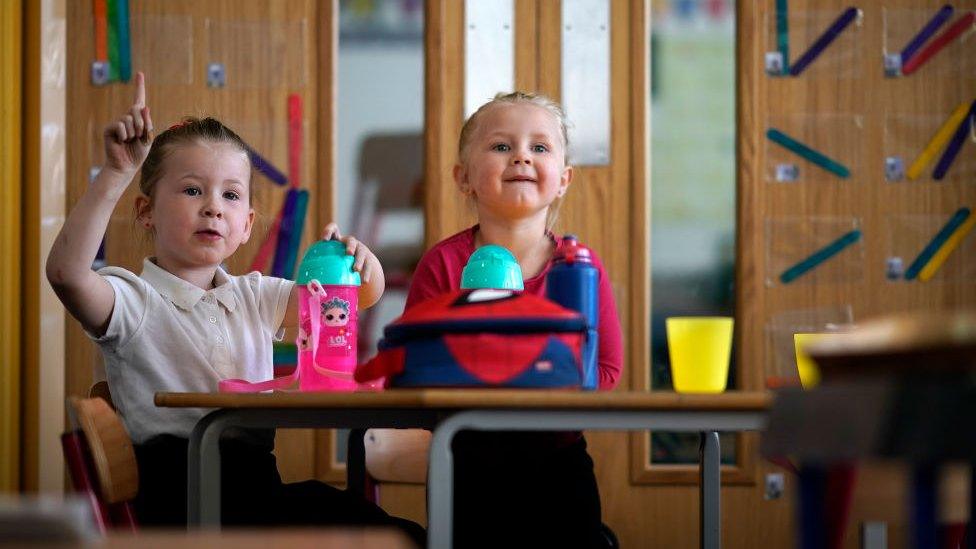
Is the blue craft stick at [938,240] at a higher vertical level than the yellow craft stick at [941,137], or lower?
lower

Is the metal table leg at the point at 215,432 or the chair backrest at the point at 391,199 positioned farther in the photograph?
the chair backrest at the point at 391,199

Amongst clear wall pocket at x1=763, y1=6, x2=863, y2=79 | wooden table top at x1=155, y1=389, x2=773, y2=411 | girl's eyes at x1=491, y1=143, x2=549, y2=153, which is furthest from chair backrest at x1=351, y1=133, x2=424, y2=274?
wooden table top at x1=155, y1=389, x2=773, y2=411

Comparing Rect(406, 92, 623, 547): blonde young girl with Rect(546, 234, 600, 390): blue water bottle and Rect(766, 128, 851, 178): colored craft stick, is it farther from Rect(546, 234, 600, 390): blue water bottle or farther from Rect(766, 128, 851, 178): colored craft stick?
Rect(766, 128, 851, 178): colored craft stick

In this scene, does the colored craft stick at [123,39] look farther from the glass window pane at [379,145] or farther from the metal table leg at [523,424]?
the metal table leg at [523,424]

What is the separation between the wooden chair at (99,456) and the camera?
1.60 m

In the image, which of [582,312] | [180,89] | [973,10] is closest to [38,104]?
[180,89]

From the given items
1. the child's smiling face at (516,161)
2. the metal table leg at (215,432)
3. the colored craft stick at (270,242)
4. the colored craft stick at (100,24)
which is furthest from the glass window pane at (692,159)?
the metal table leg at (215,432)

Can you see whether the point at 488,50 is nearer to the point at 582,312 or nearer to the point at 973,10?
the point at 973,10

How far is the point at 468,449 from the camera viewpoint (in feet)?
6.52

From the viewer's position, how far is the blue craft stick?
143 inches

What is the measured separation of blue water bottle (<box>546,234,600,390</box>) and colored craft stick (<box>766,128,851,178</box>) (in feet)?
7.23

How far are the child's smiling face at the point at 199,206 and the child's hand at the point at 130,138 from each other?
26 cm

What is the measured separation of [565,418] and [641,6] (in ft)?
8.27

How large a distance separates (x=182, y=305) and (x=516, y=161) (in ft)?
2.04
